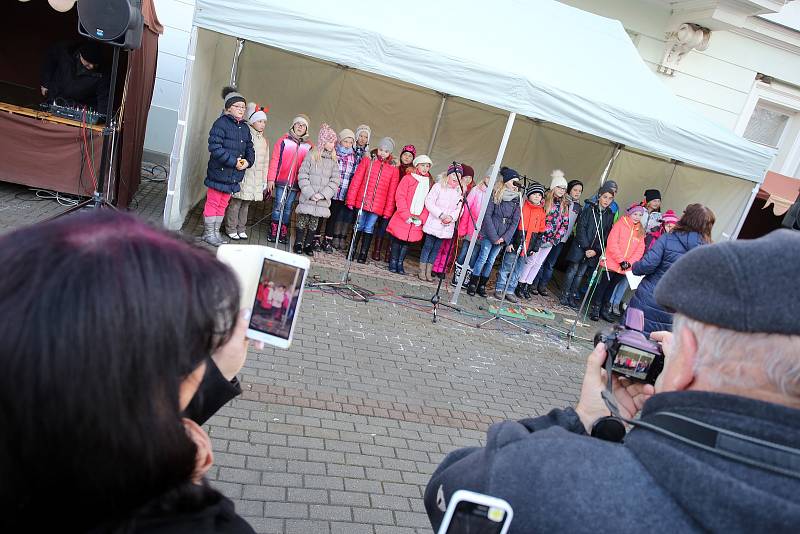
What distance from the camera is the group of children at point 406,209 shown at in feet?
23.0

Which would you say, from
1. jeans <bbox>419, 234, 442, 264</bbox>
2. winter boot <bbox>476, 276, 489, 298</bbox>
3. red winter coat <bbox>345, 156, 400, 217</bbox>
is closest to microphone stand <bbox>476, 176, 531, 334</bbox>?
winter boot <bbox>476, 276, 489, 298</bbox>

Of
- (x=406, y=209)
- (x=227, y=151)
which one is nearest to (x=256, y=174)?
(x=227, y=151)

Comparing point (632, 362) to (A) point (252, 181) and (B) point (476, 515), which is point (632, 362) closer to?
(B) point (476, 515)

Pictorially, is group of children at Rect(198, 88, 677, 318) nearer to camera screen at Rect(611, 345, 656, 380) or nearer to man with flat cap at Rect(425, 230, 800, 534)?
camera screen at Rect(611, 345, 656, 380)

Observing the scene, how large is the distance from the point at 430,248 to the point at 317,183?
1.94 meters

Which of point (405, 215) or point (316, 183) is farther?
point (405, 215)

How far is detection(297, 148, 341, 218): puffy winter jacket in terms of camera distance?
23.7ft

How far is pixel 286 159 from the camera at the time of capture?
24.1 ft

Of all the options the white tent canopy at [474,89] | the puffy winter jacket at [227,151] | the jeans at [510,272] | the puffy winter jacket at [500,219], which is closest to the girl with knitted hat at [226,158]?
the puffy winter jacket at [227,151]

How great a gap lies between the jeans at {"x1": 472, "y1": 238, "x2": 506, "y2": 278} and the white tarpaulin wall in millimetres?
3158

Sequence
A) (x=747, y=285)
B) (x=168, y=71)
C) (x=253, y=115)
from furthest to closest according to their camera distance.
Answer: (x=168, y=71)
(x=253, y=115)
(x=747, y=285)

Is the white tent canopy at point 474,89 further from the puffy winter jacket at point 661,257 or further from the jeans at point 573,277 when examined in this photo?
the jeans at point 573,277

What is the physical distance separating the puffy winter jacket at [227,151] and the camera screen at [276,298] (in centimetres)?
534

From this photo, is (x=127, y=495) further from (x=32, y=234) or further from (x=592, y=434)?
(x=592, y=434)
